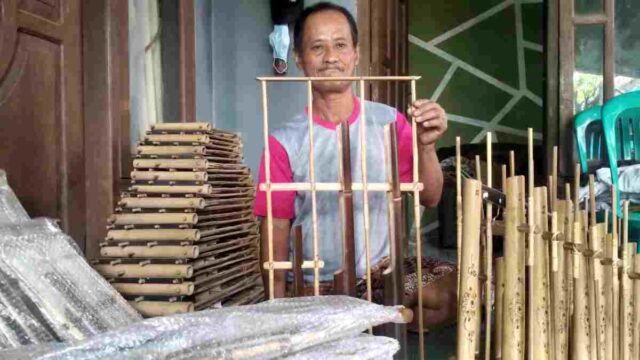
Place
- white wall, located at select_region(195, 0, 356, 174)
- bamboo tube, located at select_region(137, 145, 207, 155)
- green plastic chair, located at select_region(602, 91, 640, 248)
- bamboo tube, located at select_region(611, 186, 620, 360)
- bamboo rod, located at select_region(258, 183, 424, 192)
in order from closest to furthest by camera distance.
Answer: bamboo rod, located at select_region(258, 183, 424, 192) < bamboo tube, located at select_region(611, 186, 620, 360) < bamboo tube, located at select_region(137, 145, 207, 155) < green plastic chair, located at select_region(602, 91, 640, 248) < white wall, located at select_region(195, 0, 356, 174)

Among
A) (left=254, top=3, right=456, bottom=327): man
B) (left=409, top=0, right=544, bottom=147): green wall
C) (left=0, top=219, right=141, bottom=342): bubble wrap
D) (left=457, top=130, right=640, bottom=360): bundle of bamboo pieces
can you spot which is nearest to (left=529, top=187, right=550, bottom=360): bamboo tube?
(left=457, top=130, right=640, bottom=360): bundle of bamboo pieces

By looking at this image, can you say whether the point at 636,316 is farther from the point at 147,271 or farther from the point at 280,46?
the point at 280,46

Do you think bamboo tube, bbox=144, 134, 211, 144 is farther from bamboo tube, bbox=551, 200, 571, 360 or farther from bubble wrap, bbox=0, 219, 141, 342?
bamboo tube, bbox=551, 200, 571, 360

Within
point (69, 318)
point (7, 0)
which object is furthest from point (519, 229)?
point (7, 0)

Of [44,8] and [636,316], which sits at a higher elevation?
[44,8]

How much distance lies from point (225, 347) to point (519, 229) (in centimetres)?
64

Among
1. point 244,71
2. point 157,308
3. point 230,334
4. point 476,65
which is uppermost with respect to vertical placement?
point 476,65

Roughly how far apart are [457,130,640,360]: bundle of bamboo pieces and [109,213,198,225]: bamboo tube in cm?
84

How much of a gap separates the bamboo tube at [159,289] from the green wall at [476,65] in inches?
173

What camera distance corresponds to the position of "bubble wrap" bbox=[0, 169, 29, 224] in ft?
5.00

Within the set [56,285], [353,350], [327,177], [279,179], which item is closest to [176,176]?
[279,179]

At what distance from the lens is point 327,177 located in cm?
181

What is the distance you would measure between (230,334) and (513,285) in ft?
1.96

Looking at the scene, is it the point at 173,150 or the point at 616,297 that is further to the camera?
the point at 173,150
